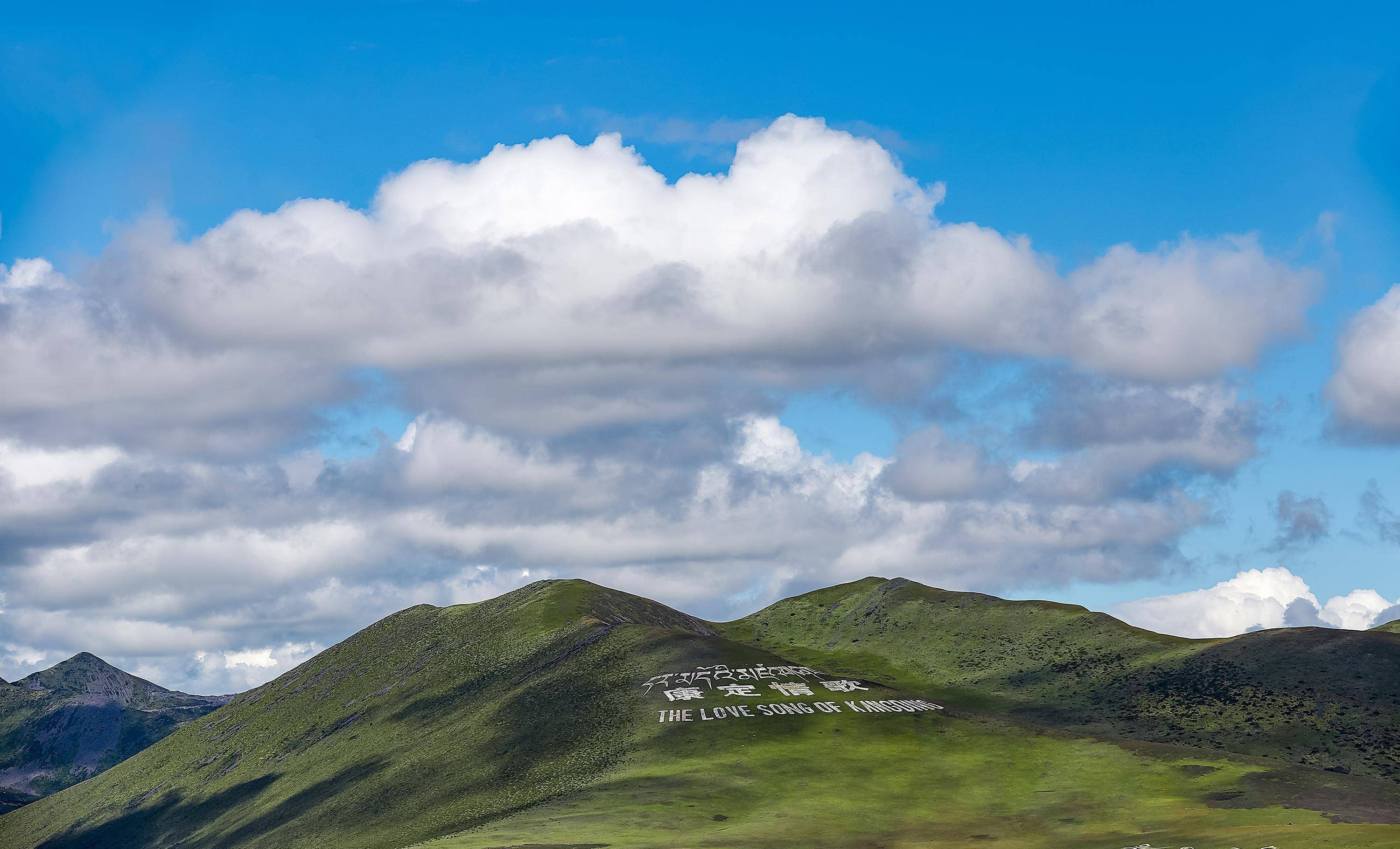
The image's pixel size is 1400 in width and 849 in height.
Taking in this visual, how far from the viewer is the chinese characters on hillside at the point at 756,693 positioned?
168 metres

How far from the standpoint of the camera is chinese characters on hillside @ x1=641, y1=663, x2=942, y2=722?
168250 mm

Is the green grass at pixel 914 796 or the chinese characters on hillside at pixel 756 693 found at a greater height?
the chinese characters on hillside at pixel 756 693

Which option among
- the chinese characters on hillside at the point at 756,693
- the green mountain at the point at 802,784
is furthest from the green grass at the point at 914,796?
the chinese characters on hillside at the point at 756,693

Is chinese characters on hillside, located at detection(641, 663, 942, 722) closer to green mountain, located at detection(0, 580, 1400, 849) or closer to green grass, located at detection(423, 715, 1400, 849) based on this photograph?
green mountain, located at detection(0, 580, 1400, 849)

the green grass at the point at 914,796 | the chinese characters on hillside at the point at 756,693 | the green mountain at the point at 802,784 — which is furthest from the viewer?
the chinese characters on hillside at the point at 756,693

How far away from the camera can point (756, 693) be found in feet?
575

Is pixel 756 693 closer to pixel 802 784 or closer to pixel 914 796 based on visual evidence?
pixel 802 784

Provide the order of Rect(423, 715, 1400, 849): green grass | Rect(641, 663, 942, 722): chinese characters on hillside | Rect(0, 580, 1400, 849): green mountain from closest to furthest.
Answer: Rect(423, 715, 1400, 849): green grass, Rect(0, 580, 1400, 849): green mountain, Rect(641, 663, 942, 722): chinese characters on hillside

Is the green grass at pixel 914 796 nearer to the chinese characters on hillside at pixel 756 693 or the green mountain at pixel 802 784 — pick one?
the green mountain at pixel 802 784

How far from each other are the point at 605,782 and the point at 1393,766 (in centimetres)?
10987

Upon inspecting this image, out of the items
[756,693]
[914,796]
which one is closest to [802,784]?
[914,796]

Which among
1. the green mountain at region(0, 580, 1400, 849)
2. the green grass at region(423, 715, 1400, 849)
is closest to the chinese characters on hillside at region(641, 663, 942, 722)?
the green mountain at region(0, 580, 1400, 849)

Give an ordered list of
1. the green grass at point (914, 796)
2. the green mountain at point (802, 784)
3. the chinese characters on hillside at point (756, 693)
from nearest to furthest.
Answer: the green grass at point (914, 796) < the green mountain at point (802, 784) < the chinese characters on hillside at point (756, 693)

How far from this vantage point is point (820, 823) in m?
123
